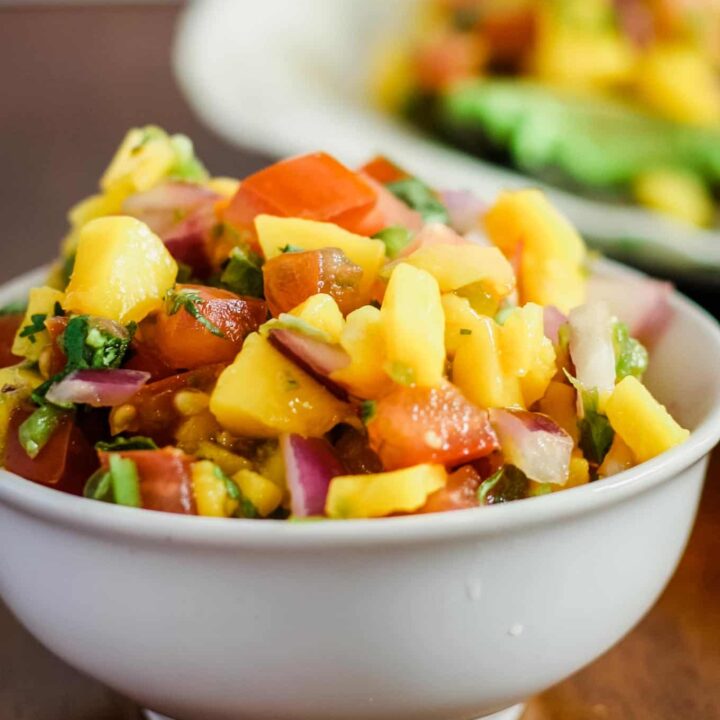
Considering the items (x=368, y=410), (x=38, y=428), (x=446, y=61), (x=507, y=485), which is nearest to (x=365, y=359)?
(x=368, y=410)

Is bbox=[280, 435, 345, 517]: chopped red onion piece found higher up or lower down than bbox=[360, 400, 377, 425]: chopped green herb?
lower down

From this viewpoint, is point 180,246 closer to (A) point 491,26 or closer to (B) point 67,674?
(B) point 67,674

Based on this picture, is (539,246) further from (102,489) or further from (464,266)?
(102,489)

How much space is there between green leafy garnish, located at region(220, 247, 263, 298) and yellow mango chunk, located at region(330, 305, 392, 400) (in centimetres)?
16

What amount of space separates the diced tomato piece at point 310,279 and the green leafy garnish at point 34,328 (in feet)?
0.60

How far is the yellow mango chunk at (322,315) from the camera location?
750mm

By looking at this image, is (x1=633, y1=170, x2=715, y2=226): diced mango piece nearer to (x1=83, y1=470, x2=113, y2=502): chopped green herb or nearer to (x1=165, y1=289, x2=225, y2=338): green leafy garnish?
(x1=165, y1=289, x2=225, y2=338): green leafy garnish

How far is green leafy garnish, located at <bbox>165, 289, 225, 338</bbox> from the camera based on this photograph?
784 mm

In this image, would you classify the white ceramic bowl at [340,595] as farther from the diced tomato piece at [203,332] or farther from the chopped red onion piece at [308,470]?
the diced tomato piece at [203,332]

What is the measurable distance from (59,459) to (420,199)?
0.45m

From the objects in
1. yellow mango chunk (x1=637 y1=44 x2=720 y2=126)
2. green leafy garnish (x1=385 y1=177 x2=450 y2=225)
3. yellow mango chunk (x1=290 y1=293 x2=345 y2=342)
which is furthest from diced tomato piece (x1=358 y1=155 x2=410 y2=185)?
yellow mango chunk (x1=637 y1=44 x2=720 y2=126)

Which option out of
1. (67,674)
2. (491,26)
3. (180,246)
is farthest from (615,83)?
(67,674)

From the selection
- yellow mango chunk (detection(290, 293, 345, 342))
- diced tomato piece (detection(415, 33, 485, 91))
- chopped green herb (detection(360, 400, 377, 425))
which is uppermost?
yellow mango chunk (detection(290, 293, 345, 342))

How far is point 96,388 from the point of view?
763 millimetres
